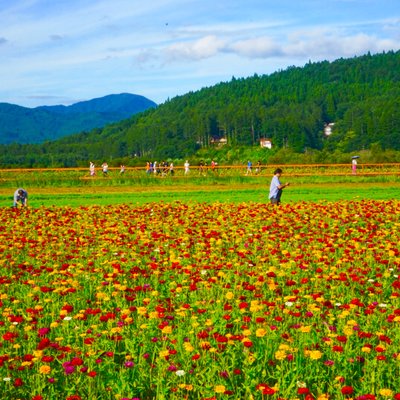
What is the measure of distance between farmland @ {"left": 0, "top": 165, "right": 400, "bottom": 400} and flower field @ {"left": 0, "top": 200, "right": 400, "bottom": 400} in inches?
1.0

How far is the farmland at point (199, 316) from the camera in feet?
18.7

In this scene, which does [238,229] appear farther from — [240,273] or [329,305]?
[329,305]

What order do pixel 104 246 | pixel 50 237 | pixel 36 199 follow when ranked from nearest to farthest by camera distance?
pixel 104 246, pixel 50 237, pixel 36 199

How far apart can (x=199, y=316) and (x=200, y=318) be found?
0.22 m

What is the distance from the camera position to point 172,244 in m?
12.5

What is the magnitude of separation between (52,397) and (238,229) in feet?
31.5

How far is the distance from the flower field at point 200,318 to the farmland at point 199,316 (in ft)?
0.08

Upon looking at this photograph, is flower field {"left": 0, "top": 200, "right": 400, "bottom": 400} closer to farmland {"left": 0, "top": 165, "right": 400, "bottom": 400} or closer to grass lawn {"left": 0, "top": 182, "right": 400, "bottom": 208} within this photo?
farmland {"left": 0, "top": 165, "right": 400, "bottom": 400}

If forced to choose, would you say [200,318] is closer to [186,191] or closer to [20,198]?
[20,198]

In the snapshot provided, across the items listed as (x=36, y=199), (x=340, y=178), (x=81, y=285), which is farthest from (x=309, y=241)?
(x=340, y=178)

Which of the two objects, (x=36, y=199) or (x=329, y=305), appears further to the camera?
(x=36, y=199)

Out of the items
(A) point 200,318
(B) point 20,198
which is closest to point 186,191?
(B) point 20,198

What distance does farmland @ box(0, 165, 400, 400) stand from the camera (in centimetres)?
571

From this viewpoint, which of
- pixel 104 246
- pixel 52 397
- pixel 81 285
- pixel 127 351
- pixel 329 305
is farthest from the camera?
pixel 104 246
